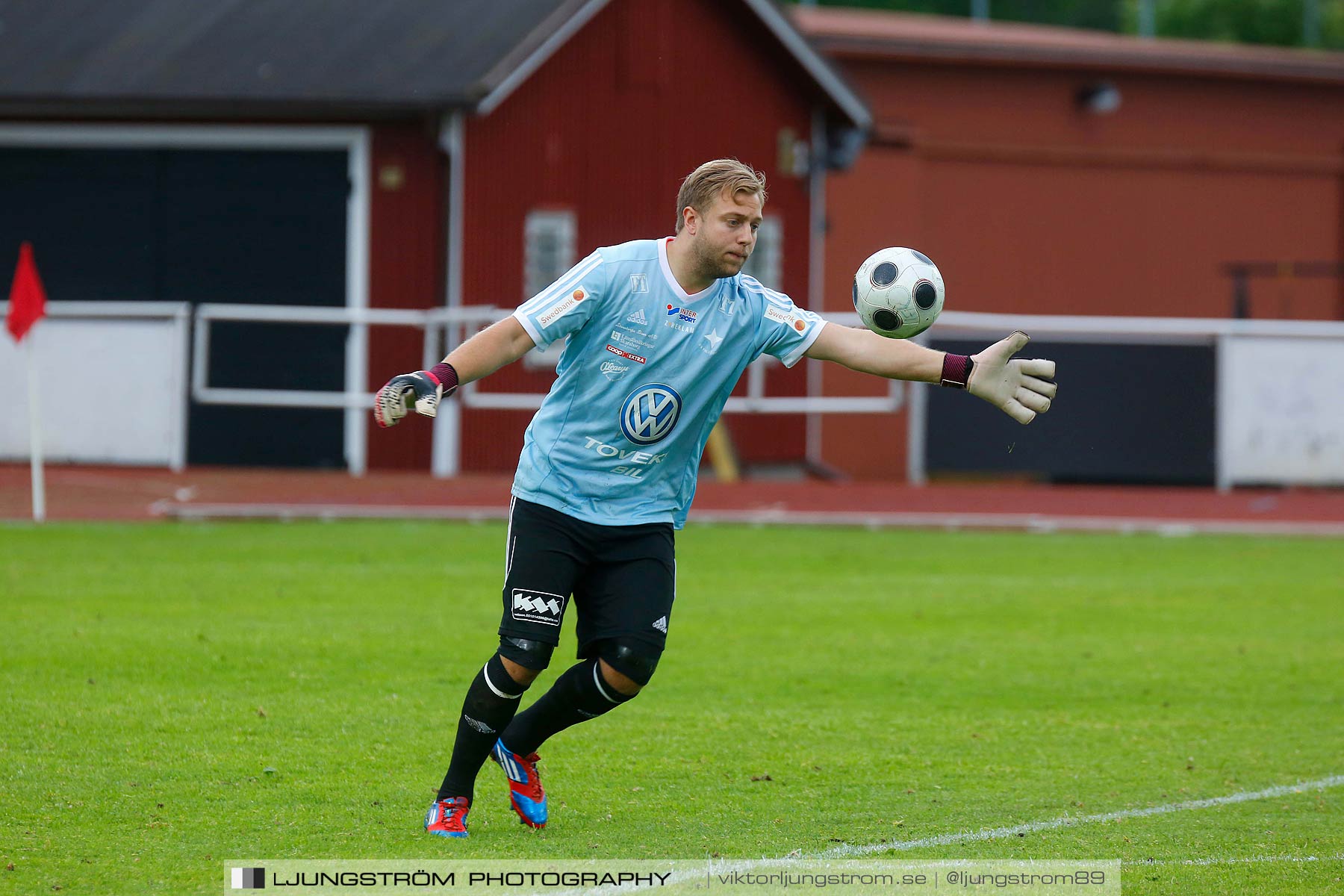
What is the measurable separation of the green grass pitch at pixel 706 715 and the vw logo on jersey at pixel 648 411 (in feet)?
4.35

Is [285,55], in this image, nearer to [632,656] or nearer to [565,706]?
[565,706]

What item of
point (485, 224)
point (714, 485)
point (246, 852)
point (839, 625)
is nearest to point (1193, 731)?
point (839, 625)

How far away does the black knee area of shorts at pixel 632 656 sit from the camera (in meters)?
5.84

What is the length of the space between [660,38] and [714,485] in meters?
5.78

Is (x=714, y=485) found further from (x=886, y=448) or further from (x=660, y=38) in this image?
(x=886, y=448)

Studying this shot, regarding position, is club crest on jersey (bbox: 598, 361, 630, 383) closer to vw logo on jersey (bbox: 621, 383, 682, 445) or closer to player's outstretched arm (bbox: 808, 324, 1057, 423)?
vw logo on jersey (bbox: 621, 383, 682, 445)

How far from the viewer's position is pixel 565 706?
6.04m

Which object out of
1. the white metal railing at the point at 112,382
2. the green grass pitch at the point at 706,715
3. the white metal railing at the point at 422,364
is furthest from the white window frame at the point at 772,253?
the green grass pitch at the point at 706,715

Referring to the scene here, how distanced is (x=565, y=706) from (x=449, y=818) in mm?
557

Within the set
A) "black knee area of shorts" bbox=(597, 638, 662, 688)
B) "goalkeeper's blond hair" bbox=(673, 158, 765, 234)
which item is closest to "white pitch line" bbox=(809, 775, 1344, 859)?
"black knee area of shorts" bbox=(597, 638, 662, 688)

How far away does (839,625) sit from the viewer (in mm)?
10508

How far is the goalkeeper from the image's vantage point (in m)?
5.76

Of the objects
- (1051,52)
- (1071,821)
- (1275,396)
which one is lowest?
(1071,821)

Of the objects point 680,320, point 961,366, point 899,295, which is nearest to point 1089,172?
point 899,295
